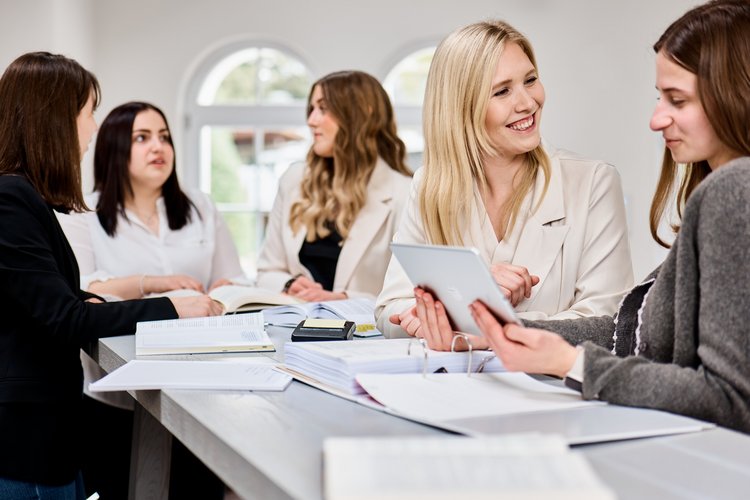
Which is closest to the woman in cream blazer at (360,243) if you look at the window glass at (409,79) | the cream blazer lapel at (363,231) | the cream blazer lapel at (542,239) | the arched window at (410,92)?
the cream blazer lapel at (363,231)

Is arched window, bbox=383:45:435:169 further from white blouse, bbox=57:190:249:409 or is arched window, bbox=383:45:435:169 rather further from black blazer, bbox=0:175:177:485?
black blazer, bbox=0:175:177:485

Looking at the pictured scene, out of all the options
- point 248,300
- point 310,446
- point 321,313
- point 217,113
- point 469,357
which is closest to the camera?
point 310,446

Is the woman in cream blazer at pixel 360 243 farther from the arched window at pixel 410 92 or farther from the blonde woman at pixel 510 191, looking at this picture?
the arched window at pixel 410 92

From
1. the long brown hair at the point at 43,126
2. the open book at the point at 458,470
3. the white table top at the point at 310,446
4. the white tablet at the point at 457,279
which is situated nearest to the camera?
the open book at the point at 458,470

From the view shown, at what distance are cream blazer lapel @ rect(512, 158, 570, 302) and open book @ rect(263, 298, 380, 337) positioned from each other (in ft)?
1.49

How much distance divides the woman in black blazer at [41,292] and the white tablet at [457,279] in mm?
862

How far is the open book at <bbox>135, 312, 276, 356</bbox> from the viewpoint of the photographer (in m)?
1.92

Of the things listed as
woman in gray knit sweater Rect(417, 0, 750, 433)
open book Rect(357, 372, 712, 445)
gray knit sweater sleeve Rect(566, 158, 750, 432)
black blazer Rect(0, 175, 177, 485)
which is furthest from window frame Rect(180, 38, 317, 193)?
gray knit sweater sleeve Rect(566, 158, 750, 432)

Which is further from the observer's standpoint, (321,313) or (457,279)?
(321,313)

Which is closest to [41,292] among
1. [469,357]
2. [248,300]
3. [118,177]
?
[248,300]

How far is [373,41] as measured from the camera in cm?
618

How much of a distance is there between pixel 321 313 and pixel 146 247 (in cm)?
130

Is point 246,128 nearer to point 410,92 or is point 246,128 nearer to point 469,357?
point 410,92

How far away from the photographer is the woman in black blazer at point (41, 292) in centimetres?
189
